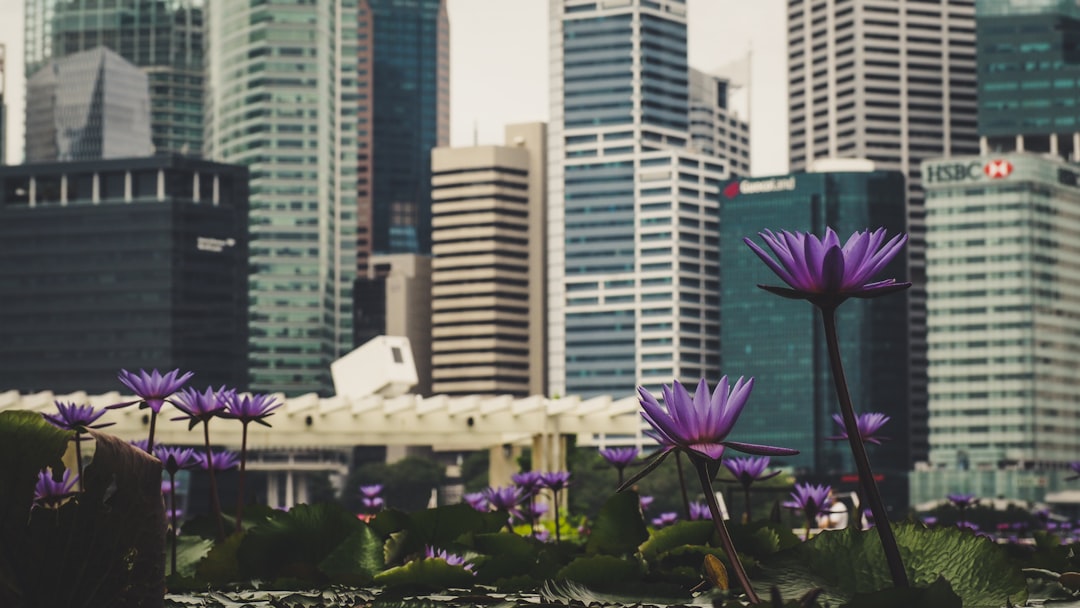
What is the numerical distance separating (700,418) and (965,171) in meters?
178

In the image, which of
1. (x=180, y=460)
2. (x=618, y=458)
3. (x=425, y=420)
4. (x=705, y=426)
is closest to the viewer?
(x=705, y=426)

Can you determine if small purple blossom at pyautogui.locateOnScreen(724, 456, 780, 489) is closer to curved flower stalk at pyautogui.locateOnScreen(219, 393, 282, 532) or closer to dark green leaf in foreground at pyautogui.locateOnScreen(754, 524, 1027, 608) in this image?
curved flower stalk at pyautogui.locateOnScreen(219, 393, 282, 532)

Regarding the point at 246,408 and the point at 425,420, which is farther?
the point at 425,420

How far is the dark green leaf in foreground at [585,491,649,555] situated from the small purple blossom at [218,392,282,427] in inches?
57.0

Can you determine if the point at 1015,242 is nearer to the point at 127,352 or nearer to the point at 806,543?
the point at 127,352

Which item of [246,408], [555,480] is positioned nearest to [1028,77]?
[555,480]

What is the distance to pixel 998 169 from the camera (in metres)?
172

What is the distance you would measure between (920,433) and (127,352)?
3888 inches

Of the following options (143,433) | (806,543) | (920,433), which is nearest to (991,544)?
(806,543)

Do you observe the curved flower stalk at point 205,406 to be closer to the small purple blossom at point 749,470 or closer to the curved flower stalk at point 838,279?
the small purple blossom at point 749,470

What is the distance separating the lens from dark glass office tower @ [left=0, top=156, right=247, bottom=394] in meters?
170

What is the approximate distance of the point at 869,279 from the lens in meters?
3.74

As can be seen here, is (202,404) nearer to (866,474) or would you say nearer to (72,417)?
(72,417)

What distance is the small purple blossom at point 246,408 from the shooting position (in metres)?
6.50
